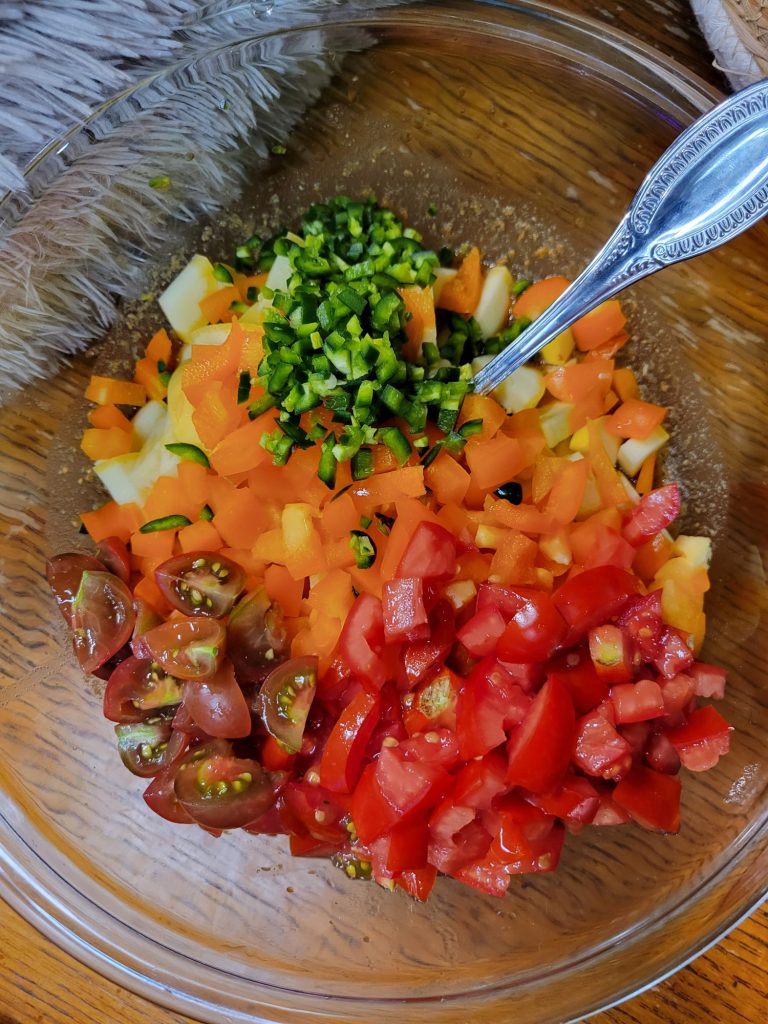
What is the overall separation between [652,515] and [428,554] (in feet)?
1.64

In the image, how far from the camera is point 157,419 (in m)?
1.76

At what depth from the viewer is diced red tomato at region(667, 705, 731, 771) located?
58.7 inches

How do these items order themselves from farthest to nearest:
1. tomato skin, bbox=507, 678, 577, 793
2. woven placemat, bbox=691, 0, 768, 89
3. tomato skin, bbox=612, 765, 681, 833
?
woven placemat, bbox=691, 0, 768, 89 < tomato skin, bbox=612, 765, 681, 833 < tomato skin, bbox=507, 678, 577, 793

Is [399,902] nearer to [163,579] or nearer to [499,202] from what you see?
[163,579]

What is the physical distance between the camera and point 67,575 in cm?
162

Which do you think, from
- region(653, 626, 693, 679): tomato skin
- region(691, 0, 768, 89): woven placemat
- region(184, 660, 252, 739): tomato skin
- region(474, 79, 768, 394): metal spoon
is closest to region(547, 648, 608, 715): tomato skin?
region(653, 626, 693, 679): tomato skin

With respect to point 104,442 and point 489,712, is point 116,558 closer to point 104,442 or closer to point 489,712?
point 104,442

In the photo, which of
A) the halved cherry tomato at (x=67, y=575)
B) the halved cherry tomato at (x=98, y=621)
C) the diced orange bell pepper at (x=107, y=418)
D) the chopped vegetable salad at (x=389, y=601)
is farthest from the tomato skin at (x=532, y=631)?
the diced orange bell pepper at (x=107, y=418)

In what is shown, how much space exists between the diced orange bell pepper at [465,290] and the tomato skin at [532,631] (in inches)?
26.1

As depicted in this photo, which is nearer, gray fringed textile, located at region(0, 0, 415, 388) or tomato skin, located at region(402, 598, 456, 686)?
tomato skin, located at region(402, 598, 456, 686)

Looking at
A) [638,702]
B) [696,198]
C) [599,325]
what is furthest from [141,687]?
[696,198]

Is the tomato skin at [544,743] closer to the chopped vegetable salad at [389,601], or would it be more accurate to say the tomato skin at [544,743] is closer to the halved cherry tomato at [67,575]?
the chopped vegetable salad at [389,601]

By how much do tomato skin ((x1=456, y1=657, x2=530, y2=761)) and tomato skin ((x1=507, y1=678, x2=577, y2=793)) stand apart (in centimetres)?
2

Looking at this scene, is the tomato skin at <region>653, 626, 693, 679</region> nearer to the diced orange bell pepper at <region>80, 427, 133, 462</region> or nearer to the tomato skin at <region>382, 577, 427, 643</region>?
the tomato skin at <region>382, 577, 427, 643</region>
